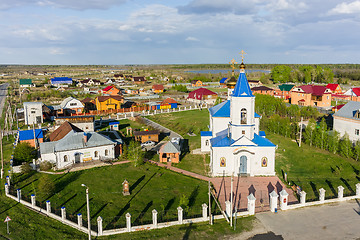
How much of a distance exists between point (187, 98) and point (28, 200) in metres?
55.5

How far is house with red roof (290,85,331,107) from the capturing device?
60031 millimetres

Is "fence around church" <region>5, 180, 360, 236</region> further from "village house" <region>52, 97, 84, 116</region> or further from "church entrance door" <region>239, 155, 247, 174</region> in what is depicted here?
"village house" <region>52, 97, 84, 116</region>

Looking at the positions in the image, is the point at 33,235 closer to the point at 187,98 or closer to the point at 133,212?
the point at 133,212

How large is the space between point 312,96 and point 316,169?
39.0m

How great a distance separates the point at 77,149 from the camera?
92.1 ft

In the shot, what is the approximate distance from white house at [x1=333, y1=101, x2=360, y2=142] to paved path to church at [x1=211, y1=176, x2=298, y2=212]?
47.9 feet

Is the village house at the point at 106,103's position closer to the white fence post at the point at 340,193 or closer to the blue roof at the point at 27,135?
the blue roof at the point at 27,135

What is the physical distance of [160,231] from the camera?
675 inches

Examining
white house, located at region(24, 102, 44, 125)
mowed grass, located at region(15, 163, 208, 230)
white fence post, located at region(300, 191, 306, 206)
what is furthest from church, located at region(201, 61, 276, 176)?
white house, located at region(24, 102, 44, 125)

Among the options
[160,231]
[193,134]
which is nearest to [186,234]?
[160,231]

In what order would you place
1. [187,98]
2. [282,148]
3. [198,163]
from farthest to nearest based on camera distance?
[187,98]
[282,148]
[198,163]

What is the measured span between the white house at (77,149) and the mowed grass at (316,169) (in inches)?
628

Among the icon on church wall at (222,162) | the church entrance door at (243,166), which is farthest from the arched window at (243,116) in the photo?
the icon on church wall at (222,162)

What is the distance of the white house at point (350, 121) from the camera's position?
3334cm
